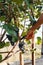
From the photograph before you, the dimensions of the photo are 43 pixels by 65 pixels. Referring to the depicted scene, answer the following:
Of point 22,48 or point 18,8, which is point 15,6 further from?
point 22,48

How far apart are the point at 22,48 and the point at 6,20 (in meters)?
0.19

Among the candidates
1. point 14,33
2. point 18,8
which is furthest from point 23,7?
point 14,33

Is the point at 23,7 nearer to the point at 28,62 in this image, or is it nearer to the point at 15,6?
the point at 15,6

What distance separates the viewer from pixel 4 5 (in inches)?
26.7

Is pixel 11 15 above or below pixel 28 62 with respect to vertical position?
above

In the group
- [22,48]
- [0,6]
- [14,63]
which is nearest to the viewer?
[0,6]

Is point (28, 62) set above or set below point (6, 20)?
below

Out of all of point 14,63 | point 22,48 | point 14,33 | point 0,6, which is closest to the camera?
point 14,33

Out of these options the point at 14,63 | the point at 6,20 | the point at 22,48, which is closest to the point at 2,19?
the point at 6,20

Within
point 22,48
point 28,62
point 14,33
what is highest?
point 14,33

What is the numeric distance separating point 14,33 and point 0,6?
0.16 meters

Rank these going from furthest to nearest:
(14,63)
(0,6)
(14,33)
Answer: (14,63) → (0,6) → (14,33)

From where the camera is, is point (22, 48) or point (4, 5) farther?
point (22, 48)

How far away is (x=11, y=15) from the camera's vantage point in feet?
2.27
